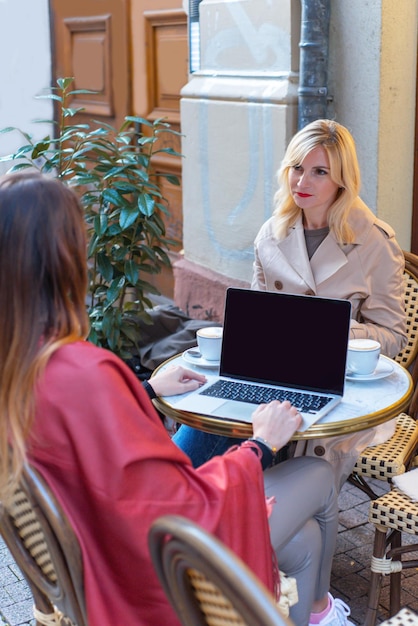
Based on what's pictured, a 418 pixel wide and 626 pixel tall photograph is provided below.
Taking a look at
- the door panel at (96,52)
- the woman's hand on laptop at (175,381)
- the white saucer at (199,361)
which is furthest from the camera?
the door panel at (96,52)

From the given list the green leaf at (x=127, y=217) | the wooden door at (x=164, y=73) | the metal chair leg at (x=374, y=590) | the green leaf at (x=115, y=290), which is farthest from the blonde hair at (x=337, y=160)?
the wooden door at (x=164, y=73)

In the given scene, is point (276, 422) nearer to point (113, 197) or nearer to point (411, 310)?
point (411, 310)

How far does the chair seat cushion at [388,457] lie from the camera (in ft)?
8.87

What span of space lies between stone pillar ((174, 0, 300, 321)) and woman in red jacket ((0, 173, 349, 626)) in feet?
9.19

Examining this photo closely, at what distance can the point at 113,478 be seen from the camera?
1.58m

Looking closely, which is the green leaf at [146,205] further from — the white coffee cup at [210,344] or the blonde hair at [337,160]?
the white coffee cup at [210,344]

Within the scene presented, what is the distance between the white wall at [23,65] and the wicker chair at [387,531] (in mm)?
5551

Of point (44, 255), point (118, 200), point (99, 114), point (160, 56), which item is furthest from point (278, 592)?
point (99, 114)

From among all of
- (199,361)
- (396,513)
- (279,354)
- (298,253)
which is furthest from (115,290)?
(396,513)

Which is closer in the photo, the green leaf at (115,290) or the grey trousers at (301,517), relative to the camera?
the grey trousers at (301,517)

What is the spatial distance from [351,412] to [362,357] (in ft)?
0.88

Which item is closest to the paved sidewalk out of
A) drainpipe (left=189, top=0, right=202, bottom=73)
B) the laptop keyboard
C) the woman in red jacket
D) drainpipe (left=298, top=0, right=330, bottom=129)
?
the laptop keyboard

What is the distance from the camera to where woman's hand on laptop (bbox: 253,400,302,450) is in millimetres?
2100

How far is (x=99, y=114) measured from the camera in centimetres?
662
